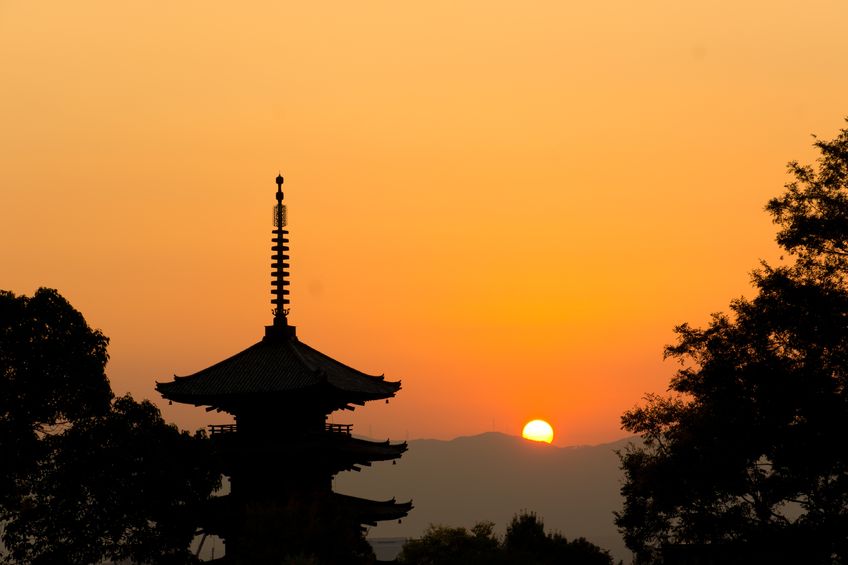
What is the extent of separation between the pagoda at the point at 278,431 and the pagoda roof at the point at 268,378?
0.16ft

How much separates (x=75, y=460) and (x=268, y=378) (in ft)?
32.6

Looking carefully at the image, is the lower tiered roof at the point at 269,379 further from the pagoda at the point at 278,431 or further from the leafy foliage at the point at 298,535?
the leafy foliage at the point at 298,535

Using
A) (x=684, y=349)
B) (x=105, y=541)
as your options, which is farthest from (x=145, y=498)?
(x=684, y=349)

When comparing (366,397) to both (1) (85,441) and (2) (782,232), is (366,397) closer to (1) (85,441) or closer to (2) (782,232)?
(1) (85,441)

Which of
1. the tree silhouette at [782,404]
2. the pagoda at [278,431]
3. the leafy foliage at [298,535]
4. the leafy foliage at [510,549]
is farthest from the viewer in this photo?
the leafy foliage at [510,549]

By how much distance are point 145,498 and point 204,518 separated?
3.09 meters

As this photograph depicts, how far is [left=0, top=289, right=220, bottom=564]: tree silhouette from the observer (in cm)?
5381

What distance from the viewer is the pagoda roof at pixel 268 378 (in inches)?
2345

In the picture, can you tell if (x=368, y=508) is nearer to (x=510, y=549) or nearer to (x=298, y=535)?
(x=298, y=535)

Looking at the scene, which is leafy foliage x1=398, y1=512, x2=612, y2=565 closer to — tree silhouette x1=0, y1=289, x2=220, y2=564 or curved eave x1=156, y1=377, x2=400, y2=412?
curved eave x1=156, y1=377, x2=400, y2=412

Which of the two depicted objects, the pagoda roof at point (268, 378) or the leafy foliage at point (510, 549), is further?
the leafy foliage at point (510, 549)

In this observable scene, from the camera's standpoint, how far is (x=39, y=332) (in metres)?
54.6

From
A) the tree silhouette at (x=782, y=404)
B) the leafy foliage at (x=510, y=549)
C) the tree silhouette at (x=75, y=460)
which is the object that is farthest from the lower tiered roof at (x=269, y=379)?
the leafy foliage at (x=510, y=549)

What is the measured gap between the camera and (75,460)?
5438 cm
